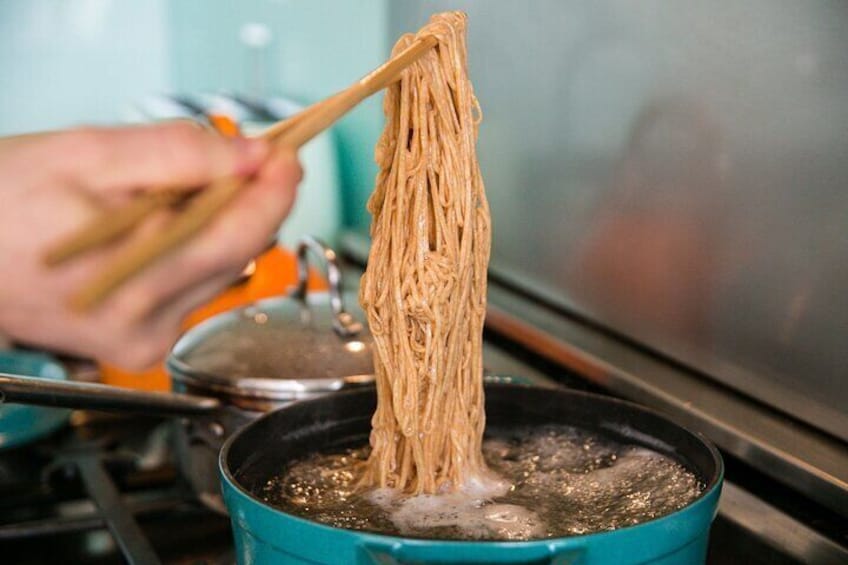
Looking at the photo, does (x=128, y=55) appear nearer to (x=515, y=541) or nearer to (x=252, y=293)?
(x=252, y=293)

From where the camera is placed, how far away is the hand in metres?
0.51

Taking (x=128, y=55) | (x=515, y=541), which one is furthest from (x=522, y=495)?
(x=128, y=55)

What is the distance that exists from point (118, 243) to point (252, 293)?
120 centimetres

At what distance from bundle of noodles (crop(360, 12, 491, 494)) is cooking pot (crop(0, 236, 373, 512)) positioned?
9.9 inches

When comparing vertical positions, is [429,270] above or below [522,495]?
above

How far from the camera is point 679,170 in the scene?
118 centimetres

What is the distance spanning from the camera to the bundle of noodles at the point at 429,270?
2.77 feet

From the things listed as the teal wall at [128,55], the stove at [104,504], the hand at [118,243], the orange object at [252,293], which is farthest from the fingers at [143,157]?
the teal wall at [128,55]

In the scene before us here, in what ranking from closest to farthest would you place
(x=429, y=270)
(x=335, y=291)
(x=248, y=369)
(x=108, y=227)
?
(x=108, y=227) < (x=429, y=270) < (x=248, y=369) < (x=335, y=291)

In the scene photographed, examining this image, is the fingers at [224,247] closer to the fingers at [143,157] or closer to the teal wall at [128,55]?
the fingers at [143,157]

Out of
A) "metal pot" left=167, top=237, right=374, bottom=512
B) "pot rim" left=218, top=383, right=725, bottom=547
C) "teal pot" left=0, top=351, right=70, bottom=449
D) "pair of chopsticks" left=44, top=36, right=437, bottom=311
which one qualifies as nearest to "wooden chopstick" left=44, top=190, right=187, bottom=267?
"pair of chopsticks" left=44, top=36, right=437, bottom=311

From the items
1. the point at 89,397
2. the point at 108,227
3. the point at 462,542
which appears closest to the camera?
the point at 108,227

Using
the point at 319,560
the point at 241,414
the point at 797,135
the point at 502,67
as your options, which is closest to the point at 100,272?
the point at 319,560

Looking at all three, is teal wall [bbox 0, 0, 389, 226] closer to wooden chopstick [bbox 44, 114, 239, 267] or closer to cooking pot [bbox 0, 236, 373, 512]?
cooking pot [bbox 0, 236, 373, 512]
